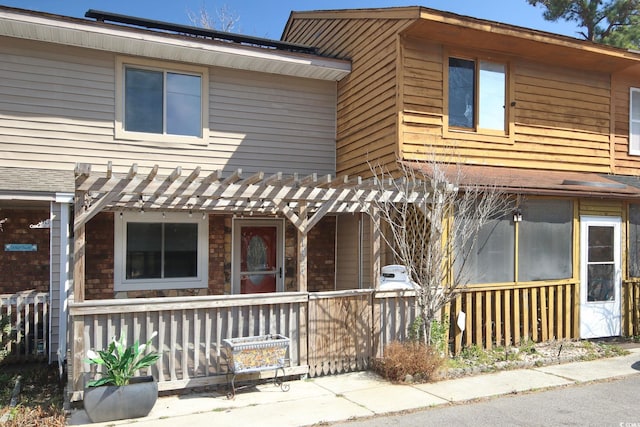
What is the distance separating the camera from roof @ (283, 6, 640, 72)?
8445 millimetres

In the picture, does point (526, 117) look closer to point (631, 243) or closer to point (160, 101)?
point (631, 243)

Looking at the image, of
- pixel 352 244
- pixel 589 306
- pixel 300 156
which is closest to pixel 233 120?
pixel 300 156

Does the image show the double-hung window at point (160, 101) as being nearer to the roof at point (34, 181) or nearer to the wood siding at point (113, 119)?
the wood siding at point (113, 119)

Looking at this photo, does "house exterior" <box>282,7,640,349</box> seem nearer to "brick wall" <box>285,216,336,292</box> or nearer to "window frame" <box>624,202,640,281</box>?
"window frame" <box>624,202,640,281</box>

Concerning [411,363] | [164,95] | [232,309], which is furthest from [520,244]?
[164,95]

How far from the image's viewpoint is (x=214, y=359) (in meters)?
6.36

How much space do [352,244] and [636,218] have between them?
5416 mm

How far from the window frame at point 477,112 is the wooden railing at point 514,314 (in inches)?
107

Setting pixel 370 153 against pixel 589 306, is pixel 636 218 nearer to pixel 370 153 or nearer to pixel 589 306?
pixel 589 306

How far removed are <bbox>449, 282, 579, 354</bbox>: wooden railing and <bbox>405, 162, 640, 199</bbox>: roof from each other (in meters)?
1.63

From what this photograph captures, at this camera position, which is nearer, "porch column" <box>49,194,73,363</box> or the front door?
"porch column" <box>49,194,73,363</box>

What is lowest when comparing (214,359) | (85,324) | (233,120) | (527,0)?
Result: (214,359)

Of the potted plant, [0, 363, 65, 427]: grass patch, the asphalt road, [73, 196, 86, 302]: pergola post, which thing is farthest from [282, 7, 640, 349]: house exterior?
[0, 363, 65, 427]: grass patch

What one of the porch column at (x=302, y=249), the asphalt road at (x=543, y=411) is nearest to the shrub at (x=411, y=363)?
the asphalt road at (x=543, y=411)
